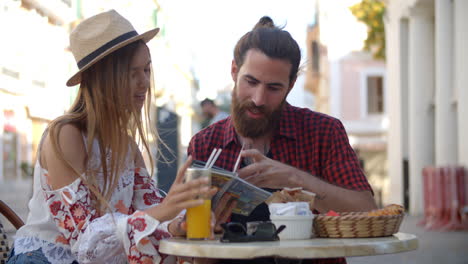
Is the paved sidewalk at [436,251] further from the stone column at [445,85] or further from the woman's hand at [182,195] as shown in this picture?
the woman's hand at [182,195]

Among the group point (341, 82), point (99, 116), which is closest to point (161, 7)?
point (341, 82)

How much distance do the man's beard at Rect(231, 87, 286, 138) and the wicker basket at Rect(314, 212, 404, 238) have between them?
796 millimetres

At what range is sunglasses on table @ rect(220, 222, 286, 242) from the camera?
8.84 ft

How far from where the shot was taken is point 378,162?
36812 mm

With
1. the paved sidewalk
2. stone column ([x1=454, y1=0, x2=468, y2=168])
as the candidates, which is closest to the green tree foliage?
stone column ([x1=454, y1=0, x2=468, y2=168])

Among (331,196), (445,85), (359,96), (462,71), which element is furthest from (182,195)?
(359,96)

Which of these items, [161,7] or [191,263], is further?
[161,7]

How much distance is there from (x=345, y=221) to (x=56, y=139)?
3.83 ft

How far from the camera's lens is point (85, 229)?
115 inches

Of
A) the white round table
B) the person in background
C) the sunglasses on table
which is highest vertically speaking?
the person in background

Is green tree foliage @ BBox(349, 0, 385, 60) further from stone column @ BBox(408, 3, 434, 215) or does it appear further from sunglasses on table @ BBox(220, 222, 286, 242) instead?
sunglasses on table @ BBox(220, 222, 286, 242)

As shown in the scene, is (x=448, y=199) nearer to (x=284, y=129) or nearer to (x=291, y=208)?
(x=284, y=129)

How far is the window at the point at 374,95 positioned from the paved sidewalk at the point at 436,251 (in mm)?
24539

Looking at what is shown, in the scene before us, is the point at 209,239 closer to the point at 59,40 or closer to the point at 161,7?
the point at 59,40
